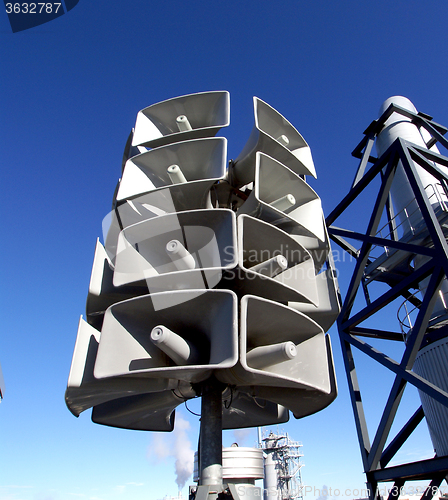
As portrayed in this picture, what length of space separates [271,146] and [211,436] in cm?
579

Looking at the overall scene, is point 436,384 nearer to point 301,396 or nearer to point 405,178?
point 301,396

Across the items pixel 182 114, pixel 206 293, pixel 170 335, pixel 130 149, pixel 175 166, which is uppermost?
pixel 182 114

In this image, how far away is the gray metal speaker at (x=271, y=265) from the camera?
583 centimetres

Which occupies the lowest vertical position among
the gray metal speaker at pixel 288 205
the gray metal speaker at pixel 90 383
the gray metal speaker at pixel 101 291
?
the gray metal speaker at pixel 90 383

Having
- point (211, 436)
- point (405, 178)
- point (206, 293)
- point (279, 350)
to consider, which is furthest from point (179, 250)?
point (405, 178)

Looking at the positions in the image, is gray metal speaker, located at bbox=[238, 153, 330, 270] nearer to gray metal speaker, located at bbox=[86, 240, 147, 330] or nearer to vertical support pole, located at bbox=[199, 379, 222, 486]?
gray metal speaker, located at bbox=[86, 240, 147, 330]

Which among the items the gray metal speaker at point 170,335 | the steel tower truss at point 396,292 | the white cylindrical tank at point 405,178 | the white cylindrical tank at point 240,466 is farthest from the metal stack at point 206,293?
the white cylindrical tank at point 240,466

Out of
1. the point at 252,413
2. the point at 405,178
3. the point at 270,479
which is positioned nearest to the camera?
the point at 252,413

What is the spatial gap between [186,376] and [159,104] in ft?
21.4

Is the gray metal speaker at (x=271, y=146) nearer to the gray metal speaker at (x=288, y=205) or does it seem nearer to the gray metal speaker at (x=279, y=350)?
the gray metal speaker at (x=288, y=205)

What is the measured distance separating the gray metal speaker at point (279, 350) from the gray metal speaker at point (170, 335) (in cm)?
29

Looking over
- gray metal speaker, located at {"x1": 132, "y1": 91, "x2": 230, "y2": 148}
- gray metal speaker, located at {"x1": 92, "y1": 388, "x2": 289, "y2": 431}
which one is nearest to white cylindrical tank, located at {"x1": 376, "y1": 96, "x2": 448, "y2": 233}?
gray metal speaker, located at {"x1": 132, "y1": 91, "x2": 230, "y2": 148}

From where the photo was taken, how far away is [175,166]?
23.4 ft

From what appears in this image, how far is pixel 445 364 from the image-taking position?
8.34 metres
